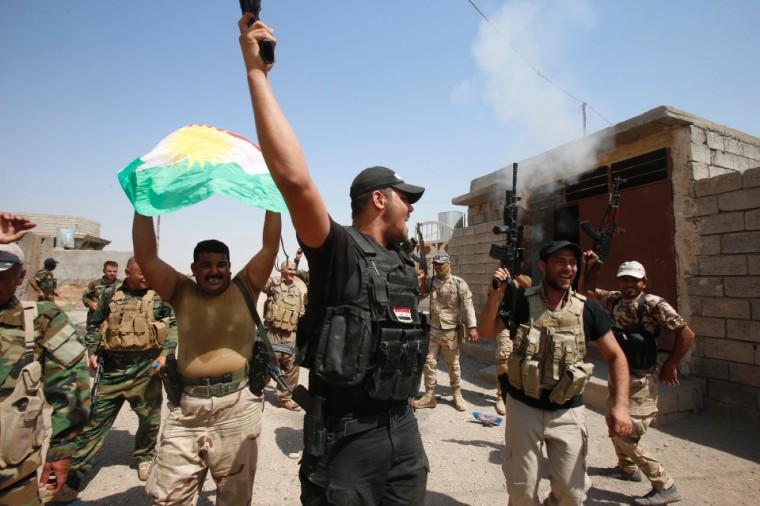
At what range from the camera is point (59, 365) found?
2.07 meters

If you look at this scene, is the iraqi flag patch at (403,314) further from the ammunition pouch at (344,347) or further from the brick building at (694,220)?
the brick building at (694,220)

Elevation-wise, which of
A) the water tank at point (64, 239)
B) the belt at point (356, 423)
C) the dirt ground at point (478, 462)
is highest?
the water tank at point (64, 239)

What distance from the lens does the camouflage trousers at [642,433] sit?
131 inches

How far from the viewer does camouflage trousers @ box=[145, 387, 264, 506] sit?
2277 millimetres

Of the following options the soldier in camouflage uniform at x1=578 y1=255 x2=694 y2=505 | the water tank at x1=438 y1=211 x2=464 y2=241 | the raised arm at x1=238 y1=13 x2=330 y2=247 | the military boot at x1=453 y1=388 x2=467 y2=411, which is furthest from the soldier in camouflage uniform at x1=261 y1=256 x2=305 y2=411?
the water tank at x1=438 y1=211 x2=464 y2=241

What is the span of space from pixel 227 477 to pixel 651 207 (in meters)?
6.30

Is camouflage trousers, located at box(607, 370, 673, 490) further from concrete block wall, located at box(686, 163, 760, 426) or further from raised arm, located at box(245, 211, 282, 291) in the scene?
raised arm, located at box(245, 211, 282, 291)

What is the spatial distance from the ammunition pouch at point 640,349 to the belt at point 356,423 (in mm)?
2885

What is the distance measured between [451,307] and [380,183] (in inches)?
188

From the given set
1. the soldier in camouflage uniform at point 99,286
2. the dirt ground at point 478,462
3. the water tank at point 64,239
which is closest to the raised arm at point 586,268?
the dirt ground at point 478,462

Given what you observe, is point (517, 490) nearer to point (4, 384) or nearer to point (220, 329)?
point (220, 329)

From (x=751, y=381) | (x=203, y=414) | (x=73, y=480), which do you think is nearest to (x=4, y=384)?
(x=203, y=414)

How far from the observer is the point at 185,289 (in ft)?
8.61

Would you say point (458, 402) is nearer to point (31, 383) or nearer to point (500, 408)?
point (500, 408)
